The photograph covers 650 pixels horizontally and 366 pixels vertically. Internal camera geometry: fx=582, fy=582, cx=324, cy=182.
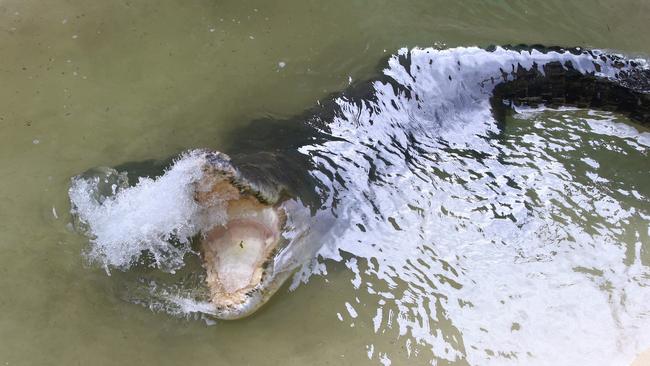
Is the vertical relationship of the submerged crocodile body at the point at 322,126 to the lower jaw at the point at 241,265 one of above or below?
above

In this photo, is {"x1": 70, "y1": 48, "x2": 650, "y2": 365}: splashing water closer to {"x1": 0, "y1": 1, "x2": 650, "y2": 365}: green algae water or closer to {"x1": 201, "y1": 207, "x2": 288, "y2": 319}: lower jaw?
{"x1": 0, "y1": 1, "x2": 650, "y2": 365}: green algae water

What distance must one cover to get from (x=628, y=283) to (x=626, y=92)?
6.16ft

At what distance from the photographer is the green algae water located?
314 centimetres

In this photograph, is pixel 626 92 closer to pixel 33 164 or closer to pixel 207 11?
pixel 207 11

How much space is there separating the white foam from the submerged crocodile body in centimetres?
14

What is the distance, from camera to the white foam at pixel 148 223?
3234 mm

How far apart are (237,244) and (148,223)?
56 centimetres

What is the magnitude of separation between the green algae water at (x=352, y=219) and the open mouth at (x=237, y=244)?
174 mm

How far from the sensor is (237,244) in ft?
10.4

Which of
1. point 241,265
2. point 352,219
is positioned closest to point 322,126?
point 352,219

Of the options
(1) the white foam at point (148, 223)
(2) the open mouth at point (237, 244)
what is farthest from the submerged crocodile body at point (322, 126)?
(1) the white foam at point (148, 223)

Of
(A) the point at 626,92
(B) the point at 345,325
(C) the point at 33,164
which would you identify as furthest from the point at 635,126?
(C) the point at 33,164

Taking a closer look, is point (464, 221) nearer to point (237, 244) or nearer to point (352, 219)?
point (352, 219)

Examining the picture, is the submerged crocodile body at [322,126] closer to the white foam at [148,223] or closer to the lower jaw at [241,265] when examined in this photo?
the lower jaw at [241,265]
